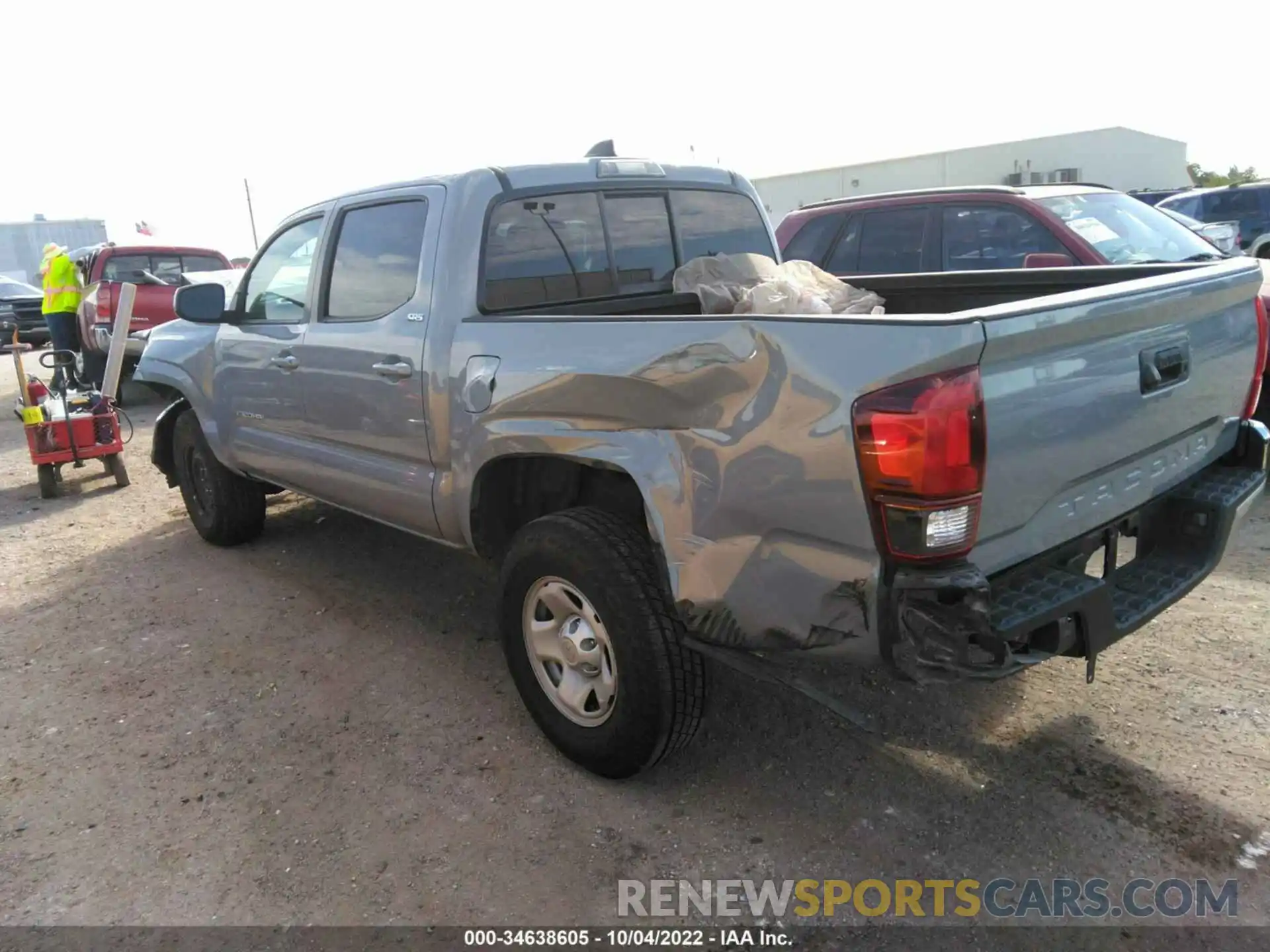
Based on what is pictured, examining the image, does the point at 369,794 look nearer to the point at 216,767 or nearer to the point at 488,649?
the point at 216,767

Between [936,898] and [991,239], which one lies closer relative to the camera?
[936,898]

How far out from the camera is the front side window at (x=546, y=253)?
3639 millimetres

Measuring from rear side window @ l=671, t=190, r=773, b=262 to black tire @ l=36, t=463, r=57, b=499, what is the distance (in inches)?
225

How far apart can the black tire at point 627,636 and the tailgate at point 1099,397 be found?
0.97 m

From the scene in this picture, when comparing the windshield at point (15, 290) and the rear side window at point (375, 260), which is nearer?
the rear side window at point (375, 260)

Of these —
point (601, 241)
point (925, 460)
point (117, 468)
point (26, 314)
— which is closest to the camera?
point (925, 460)

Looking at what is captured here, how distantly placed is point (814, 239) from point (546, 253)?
13.0 feet

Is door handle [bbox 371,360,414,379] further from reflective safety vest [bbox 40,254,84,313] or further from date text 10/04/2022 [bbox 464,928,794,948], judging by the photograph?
reflective safety vest [bbox 40,254,84,313]

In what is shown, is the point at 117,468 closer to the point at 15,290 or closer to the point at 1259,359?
the point at 1259,359

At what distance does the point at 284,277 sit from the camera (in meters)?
4.73

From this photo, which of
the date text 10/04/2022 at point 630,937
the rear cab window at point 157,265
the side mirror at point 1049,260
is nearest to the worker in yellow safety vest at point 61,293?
the rear cab window at point 157,265

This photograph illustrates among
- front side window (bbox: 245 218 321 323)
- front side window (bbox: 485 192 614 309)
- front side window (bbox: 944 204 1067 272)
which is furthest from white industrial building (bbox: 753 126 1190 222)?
front side window (bbox: 485 192 614 309)

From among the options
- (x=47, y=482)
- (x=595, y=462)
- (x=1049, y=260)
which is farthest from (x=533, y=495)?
(x=47, y=482)

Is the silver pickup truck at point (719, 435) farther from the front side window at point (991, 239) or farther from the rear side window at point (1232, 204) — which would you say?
the rear side window at point (1232, 204)
